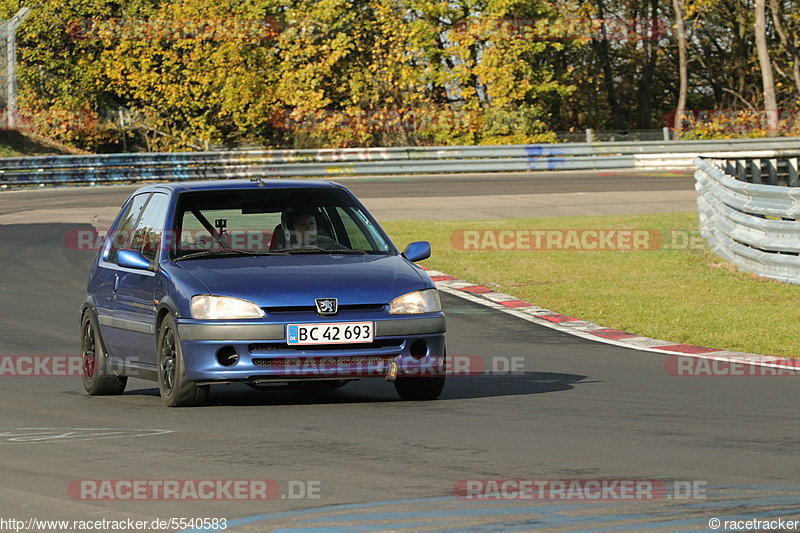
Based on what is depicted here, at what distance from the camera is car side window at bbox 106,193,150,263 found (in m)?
10.4

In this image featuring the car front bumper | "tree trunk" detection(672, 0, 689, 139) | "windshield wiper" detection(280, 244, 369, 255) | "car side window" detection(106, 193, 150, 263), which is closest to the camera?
the car front bumper

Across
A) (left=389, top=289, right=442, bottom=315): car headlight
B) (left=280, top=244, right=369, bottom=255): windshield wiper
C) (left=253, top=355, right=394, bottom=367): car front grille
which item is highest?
(left=280, top=244, right=369, bottom=255): windshield wiper

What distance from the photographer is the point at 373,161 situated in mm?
40156

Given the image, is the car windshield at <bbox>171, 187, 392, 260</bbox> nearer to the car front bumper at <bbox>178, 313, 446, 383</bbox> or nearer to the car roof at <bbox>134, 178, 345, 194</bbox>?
the car roof at <bbox>134, 178, 345, 194</bbox>

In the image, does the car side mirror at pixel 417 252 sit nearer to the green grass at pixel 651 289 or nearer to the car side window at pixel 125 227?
the car side window at pixel 125 227

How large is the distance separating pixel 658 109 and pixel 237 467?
1911 inches

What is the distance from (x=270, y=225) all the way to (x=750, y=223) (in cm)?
902

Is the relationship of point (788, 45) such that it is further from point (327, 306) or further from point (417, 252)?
point (327, 306)

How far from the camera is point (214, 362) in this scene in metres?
8.53

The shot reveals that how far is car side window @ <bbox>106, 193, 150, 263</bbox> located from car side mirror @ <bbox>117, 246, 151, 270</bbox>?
0.78 m

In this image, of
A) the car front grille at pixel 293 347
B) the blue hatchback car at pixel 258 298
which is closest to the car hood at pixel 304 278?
the blue hatchback car at pixel 258 298

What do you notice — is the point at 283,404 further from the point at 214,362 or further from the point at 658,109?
the point at 658,109

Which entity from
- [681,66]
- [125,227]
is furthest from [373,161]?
[125,227]

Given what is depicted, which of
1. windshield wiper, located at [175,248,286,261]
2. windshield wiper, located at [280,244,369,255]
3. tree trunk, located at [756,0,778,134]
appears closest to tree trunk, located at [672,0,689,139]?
tree trunk, located at [756,0,778,134]
